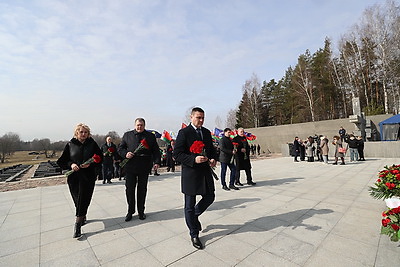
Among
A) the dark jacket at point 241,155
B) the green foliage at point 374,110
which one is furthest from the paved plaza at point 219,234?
the green foliage at point 374,110

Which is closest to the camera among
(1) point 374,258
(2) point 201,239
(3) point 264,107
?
(1) point 374,258

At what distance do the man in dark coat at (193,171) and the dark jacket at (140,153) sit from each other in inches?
47.4

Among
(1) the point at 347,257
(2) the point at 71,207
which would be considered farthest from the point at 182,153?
(2) the point at 71,207

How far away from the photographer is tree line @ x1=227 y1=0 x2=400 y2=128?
63.7 ft

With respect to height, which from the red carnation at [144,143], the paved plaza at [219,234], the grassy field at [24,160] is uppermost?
the red carnation at [144,143]

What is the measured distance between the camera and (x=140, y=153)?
3.63m

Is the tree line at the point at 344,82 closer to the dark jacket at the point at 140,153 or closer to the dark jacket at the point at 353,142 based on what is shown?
the dark jacket at the point at 353,142

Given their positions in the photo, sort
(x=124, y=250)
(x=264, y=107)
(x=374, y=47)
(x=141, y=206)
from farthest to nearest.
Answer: (x=264, y=107)
(x=374, y=47)
(x=141, y=206)
(x=124, y=250)

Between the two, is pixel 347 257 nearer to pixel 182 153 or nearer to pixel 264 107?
pixel 182 153

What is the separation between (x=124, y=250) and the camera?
8.38 feet

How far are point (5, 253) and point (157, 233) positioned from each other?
2020 mm

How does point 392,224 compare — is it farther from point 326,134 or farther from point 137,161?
point 326,134

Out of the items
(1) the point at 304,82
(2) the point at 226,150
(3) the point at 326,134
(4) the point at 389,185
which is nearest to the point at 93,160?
(2) the point at 226,150

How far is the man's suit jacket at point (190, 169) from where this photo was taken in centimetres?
260
